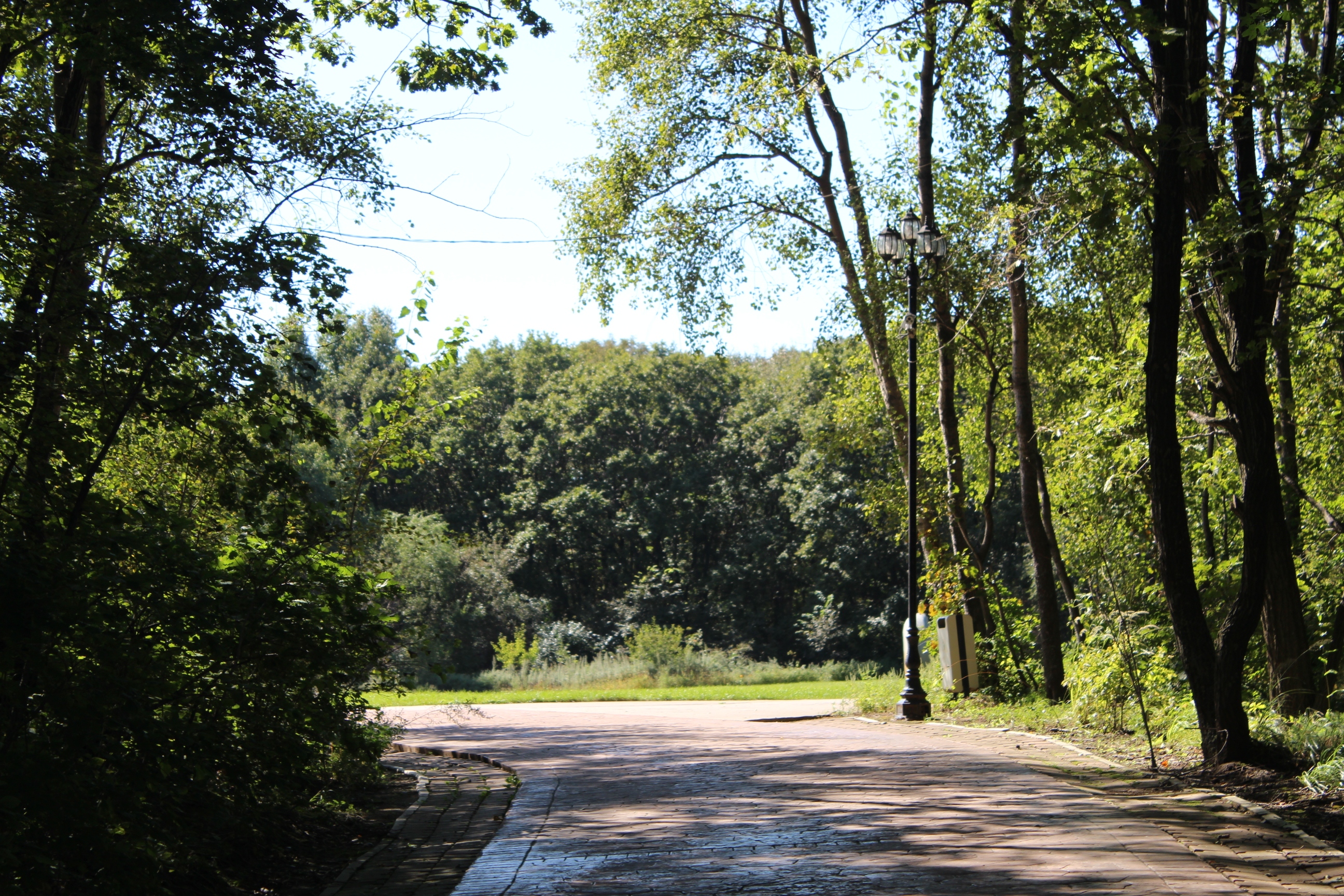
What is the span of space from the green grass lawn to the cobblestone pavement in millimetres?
13738

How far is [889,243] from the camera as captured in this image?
16.2 m

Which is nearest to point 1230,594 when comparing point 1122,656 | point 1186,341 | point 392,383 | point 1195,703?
A: point 1122,656

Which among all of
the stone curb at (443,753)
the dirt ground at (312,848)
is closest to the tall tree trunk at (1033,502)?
the stone curb at (443,753)

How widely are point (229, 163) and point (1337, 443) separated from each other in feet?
44.7

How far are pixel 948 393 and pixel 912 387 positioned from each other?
2.77m

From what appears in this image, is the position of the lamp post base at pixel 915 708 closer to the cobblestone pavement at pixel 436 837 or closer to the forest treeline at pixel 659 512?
the cobblestone pavement at pixel 436 837

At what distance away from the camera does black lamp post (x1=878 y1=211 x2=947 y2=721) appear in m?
16.2

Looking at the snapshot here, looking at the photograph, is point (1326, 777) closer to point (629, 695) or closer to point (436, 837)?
point (436, 837)

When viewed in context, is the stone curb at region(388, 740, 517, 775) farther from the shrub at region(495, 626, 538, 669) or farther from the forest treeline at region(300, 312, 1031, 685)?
the forest treeline at region(300, 312, 1031, 685)

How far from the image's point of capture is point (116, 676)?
5.10 m

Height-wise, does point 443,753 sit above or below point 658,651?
below

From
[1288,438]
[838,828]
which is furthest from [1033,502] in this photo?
[838,828]

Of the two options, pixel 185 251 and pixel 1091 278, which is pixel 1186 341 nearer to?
pixel 1091 278

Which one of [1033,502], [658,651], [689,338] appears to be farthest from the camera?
[658,651]
